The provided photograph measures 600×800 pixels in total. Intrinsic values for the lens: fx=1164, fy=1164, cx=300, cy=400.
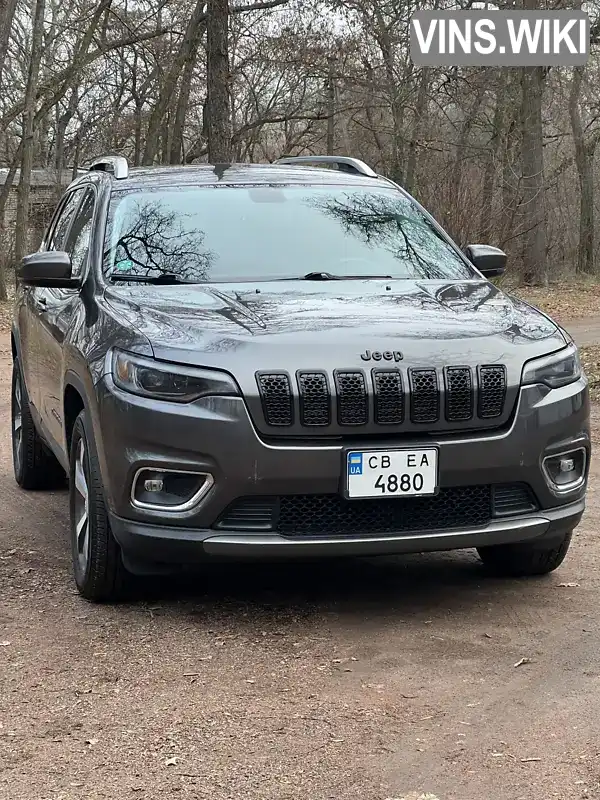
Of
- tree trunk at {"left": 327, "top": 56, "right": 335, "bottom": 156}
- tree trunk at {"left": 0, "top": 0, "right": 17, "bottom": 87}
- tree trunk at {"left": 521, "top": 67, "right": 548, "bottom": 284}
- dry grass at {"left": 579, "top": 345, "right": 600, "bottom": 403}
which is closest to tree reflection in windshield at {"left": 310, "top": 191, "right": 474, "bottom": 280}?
dry grass at {"left": 579, "top": 345, "right": 600, "bottom": 403}

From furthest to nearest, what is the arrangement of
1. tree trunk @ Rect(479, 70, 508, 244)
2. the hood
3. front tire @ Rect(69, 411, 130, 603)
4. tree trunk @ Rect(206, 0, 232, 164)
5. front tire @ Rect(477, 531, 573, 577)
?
tree trunk @ Rect(479, 70, 508, 244), tree trunk @ Rect(206, 0, 232, 164), front tire @ Rect(477, 531, 573, 577), front tire @ Rect(69, 411, 130, 603), the hood

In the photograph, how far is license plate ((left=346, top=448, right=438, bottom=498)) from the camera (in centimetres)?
404

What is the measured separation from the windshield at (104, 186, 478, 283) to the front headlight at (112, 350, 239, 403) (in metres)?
0.95

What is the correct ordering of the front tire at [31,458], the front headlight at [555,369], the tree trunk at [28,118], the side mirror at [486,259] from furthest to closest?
the tree trunk at [28,118], the front tire at [31,458], the side mirror at [486,259], the front headlight at [555,369]

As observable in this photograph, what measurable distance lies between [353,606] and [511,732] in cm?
133

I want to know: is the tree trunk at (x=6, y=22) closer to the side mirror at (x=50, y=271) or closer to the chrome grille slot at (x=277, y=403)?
the side mirror at (x=50, y=271)

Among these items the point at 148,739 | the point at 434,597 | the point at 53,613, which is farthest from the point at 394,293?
the point at 148,739

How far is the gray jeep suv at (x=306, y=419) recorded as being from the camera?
4.04m

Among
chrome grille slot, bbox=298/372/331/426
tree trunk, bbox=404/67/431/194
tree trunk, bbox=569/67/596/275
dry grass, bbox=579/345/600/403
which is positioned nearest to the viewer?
chrome grille slot, bbox=298/372/331/426

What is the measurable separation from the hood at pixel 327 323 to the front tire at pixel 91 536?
1.86 ft

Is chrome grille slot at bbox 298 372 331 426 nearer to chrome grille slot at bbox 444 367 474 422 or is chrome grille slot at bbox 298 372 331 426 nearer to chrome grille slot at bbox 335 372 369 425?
chrome grille slot at bbox 335 372 369 425

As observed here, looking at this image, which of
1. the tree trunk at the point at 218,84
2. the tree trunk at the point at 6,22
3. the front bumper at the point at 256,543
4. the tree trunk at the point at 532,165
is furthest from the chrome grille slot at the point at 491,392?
the tree trunk at the point at 532,165

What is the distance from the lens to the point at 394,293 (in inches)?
191

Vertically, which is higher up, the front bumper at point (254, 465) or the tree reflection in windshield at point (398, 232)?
the tree reflection in windshield at point (398, 232)
